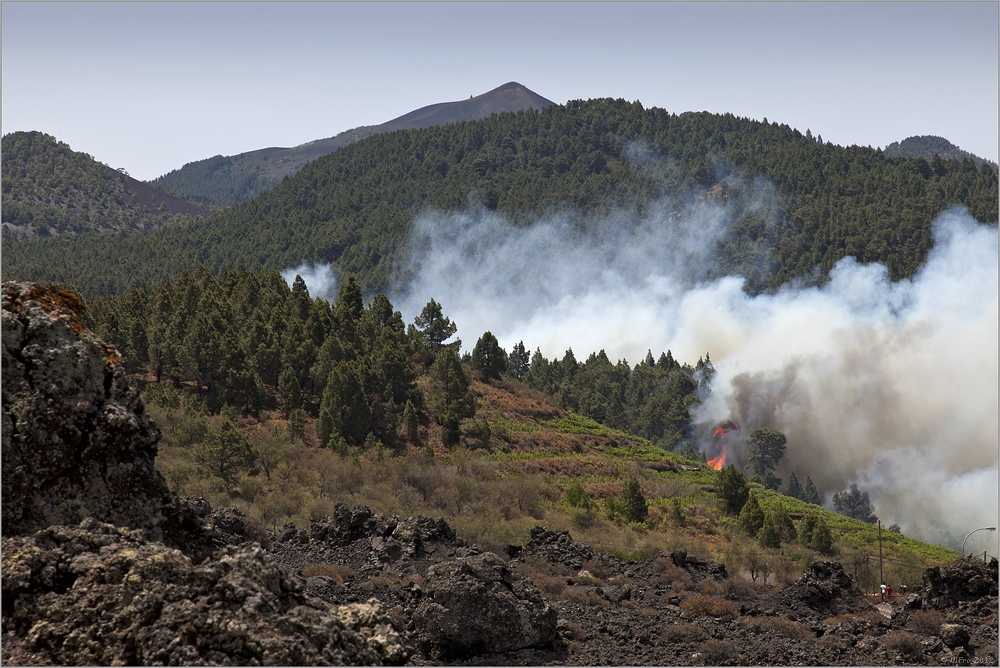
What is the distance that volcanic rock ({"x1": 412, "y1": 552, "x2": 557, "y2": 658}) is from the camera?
64.3 feet

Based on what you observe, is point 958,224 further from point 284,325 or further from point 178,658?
point 178,658

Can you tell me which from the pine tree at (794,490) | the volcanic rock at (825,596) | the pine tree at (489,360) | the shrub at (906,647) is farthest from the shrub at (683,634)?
the pine tree at (794,490)

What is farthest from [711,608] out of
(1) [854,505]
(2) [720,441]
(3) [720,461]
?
(2) [720,441]

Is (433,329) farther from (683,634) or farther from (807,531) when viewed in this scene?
(683,634)

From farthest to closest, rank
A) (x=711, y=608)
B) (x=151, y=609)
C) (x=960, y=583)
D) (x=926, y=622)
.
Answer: (x=711, y=608) → (x=960, y=583) → (x=926, y=622) → (x=151, y=609)

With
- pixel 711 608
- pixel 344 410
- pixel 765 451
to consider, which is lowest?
pixel 765 451

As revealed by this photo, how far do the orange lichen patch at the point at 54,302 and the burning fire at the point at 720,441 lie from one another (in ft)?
348

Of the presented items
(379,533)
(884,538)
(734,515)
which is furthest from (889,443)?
(379,533)

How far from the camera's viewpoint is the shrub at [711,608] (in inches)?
1077

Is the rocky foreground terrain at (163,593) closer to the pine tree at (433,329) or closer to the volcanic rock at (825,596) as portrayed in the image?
→ the volcanic rock at (825,596)

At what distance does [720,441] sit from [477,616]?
10615 cm

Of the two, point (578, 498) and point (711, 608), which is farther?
point (578, 498)

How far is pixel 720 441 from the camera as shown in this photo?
400ft

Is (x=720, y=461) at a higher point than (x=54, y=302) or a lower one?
lower
